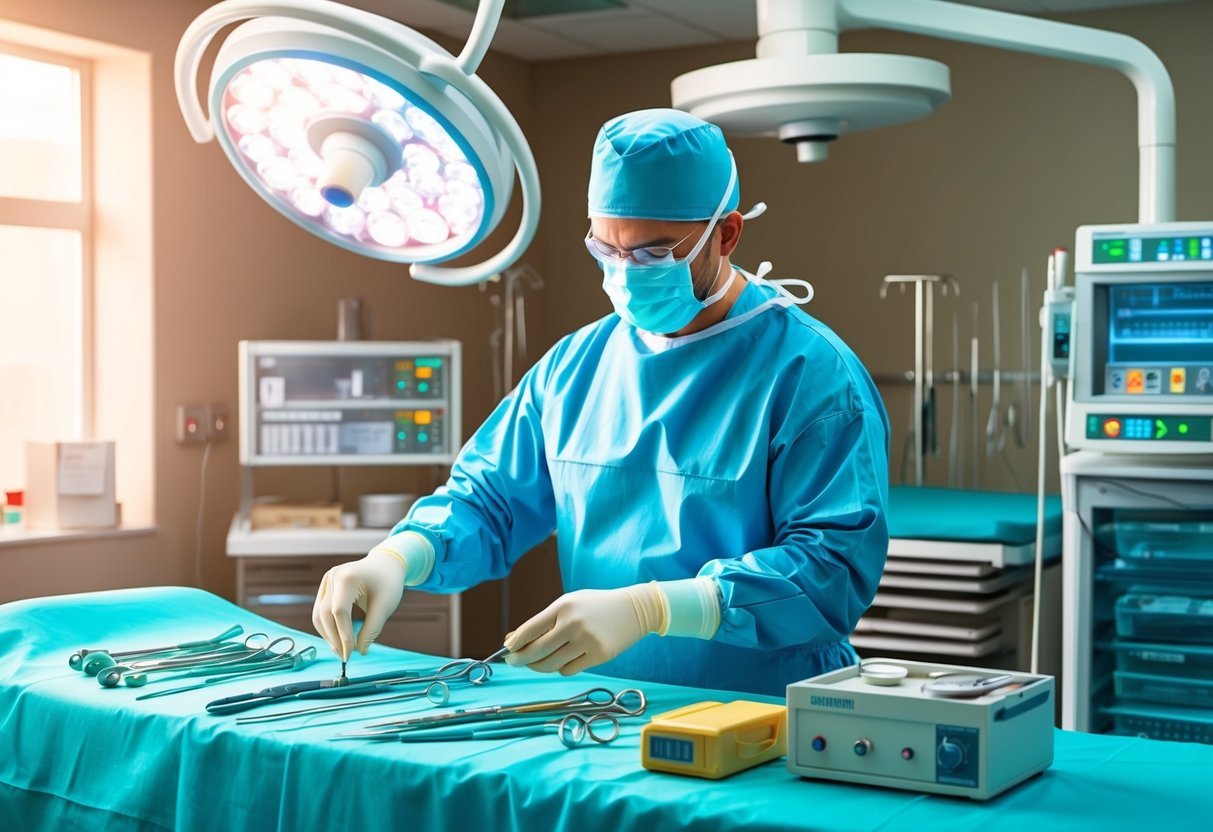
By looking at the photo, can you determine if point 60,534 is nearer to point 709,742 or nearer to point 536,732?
point 536,732

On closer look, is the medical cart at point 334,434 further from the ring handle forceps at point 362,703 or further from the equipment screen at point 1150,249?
the ring handle forceps at point 362,703

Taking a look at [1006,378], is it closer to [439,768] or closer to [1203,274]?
[1203,274]

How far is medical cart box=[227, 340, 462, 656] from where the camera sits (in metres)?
3.84

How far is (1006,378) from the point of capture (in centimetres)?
456

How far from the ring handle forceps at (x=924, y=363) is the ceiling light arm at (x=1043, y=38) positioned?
1355 mm

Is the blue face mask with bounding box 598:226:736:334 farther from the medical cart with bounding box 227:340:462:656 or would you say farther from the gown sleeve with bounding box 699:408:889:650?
the medical cart with bounding box 227:340:462:656

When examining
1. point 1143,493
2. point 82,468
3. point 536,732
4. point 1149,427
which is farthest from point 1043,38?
point 82,468

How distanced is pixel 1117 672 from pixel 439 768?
213cm

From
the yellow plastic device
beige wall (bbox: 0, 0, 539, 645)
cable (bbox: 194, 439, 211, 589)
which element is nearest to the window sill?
beige wall (bbox: 0, 0, 539, 645)

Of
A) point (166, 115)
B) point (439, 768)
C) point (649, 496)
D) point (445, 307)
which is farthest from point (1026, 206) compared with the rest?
point (439, 768)

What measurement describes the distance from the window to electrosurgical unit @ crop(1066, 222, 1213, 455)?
2729mm

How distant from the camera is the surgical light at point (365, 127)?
1.52m

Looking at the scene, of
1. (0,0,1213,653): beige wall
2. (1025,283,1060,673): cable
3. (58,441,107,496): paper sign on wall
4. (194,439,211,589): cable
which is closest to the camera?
(1025,283,1060,673): cable

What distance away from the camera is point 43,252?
156 inches
